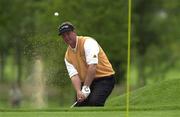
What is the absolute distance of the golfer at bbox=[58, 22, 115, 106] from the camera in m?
12.5

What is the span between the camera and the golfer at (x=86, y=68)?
41.2 ft

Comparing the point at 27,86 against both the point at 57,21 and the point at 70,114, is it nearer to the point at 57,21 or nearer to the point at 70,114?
the point at 57,21

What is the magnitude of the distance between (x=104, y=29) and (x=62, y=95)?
17.0 ft

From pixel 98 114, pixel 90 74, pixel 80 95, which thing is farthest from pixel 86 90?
pixel 98 114

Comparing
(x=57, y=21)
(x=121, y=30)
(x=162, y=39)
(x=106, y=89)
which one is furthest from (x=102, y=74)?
(x=162, y=39)

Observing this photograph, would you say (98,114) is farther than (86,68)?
No

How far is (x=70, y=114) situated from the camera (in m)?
11.3

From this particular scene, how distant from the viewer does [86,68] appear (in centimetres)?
1297

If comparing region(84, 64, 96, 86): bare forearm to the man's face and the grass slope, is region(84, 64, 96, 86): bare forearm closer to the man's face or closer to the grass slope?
the man's face

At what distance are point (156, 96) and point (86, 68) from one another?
7.99ft

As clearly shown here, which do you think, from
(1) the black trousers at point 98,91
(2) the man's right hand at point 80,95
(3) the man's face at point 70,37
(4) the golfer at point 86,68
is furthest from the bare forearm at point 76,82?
(3) the man's face at point 70,37

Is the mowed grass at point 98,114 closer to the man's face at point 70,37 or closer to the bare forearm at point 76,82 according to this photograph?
the bare forearm at point 76,82

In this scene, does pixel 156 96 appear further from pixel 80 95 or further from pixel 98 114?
pixel 98 114

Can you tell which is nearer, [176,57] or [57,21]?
[57,21]
